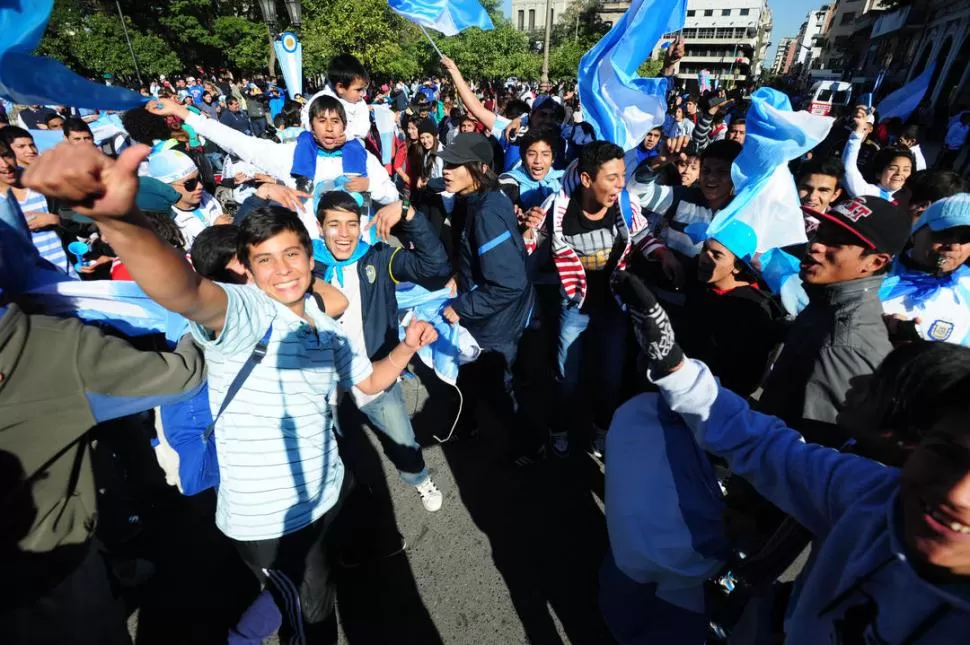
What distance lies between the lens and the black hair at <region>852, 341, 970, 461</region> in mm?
1126

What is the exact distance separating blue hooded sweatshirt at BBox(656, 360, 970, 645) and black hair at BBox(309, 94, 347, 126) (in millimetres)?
3380

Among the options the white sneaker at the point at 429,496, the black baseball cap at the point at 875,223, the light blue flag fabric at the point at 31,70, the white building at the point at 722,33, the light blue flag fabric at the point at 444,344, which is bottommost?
the white sneaker at the point at 429,496

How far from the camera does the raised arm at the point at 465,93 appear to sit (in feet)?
15.5

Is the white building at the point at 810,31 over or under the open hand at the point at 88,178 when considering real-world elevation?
over

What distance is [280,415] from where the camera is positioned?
178 centimetres

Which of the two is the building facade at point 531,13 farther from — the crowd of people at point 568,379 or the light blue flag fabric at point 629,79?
the crowd of people at point 568,379

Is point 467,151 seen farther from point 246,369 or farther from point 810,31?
point 810,31

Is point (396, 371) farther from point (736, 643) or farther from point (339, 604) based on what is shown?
point (736, 643)

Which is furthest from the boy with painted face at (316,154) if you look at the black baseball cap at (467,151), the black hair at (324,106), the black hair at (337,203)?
the black hair at (337,203)

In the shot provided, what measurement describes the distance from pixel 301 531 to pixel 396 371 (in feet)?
2.56

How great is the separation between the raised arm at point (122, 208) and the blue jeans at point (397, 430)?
61.3 inches

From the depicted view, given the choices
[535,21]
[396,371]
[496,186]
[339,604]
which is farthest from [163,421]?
[535,21]

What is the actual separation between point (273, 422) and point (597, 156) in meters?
2.40

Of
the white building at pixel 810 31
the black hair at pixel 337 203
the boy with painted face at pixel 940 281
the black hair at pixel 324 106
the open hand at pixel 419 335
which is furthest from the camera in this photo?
the white building at pixel 810 31
